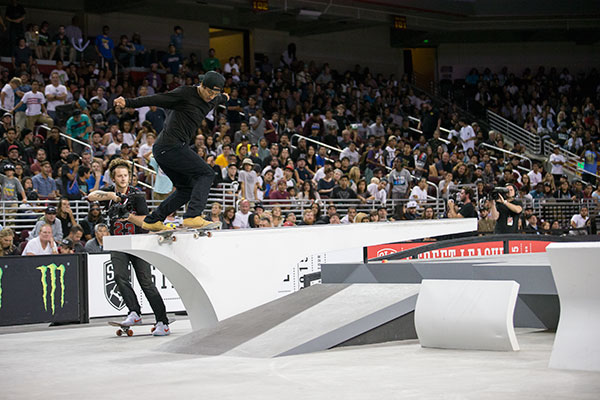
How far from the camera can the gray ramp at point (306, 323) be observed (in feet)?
26.4

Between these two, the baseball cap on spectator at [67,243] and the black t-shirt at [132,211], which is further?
the baseball cap on spectator at [67,243]

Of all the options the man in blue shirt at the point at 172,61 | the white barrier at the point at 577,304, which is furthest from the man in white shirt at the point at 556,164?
the white barrier at the point at 577,304

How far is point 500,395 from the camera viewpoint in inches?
220

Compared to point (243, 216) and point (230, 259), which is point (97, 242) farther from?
point (230, 259)

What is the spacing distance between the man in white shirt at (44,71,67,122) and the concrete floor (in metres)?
11.0

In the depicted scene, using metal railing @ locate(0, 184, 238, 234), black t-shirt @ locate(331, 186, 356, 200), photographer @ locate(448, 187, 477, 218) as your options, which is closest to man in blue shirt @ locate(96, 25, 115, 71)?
metal railing @ locate(0, 184, 238, 234)

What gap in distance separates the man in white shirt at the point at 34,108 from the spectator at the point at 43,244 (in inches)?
228

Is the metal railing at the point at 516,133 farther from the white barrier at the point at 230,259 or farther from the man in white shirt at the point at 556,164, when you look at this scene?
the white barrier at the point at 230,259

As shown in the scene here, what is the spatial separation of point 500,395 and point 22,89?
1565cm

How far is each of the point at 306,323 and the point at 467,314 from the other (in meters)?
1.63

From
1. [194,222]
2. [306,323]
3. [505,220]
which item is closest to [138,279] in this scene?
[194,222]

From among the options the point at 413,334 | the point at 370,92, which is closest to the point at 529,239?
the point at 413,334

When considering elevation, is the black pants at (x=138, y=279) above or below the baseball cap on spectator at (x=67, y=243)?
below

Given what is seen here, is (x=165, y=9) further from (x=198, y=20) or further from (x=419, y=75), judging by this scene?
(x=419, y=75)
